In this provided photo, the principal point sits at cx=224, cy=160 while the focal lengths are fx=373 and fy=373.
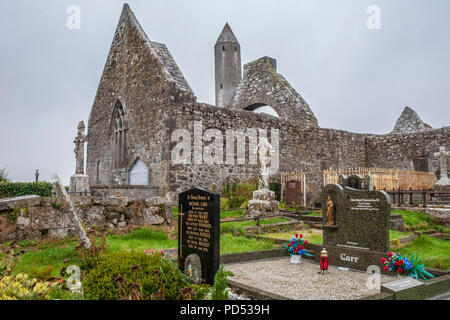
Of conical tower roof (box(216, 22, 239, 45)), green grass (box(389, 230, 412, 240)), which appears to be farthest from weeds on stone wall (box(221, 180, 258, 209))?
conical tower roof (box(216, 22, 239, 45))

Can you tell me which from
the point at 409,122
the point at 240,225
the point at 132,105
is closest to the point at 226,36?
the point at 409,122

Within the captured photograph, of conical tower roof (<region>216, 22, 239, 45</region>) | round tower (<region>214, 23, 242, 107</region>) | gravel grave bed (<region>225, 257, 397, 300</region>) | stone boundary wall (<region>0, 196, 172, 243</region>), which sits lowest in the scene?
gravel grave bed (<region>225, 257, 397, 300</region>)

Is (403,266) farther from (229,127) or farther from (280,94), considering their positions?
(280,94)

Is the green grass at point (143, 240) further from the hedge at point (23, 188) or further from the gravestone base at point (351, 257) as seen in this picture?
the hedge at point (23, 188)

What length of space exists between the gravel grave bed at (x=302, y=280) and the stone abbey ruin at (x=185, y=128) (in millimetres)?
6940

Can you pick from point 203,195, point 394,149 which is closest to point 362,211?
point 203,195

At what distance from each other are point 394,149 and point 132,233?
17.8 meters

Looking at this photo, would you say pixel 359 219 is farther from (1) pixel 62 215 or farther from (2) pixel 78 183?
(2) pixel 78 183

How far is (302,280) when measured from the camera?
223 inches

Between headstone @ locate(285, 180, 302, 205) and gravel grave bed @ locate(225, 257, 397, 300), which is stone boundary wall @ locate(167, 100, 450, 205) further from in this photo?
gravel grave bed @ locate(225, 257, 397, 300)

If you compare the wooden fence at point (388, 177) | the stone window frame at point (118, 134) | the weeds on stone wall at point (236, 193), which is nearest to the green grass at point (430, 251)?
the weeds on stone wall at point (236, 193)

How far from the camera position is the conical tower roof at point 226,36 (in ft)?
130

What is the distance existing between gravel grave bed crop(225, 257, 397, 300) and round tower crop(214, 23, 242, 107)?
33.9 m

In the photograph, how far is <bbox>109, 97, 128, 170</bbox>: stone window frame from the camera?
1608cm
